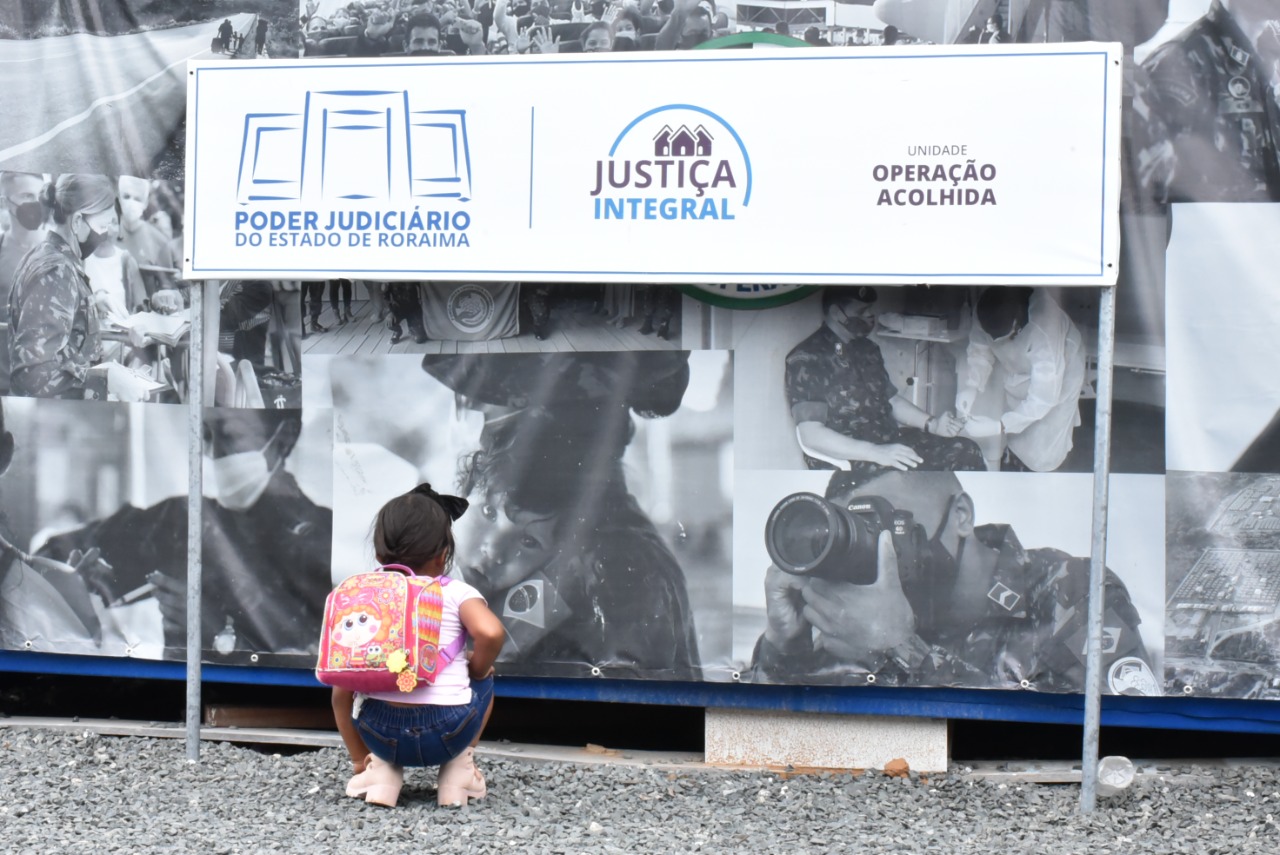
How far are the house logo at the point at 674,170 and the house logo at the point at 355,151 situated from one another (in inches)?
18.9

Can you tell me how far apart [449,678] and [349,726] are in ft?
1.37

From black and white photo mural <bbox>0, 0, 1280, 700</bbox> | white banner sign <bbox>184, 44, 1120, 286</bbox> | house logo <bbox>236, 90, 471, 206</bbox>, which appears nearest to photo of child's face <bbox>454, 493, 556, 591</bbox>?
black and white photo mural <bbox>0, 0, 1280, 700</bbox>

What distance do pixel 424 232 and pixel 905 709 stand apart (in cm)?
230

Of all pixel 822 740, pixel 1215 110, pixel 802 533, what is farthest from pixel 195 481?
pixel 1215 110

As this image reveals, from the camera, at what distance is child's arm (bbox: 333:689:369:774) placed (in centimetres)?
387

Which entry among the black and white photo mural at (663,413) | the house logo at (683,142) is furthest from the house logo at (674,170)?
the black and white photo mural at (663,413)

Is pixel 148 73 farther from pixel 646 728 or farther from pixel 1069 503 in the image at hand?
pixel 1069 503

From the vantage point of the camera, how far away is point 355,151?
162 inches

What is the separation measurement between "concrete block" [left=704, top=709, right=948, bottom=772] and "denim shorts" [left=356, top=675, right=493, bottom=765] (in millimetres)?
1089

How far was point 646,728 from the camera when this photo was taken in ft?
17.6

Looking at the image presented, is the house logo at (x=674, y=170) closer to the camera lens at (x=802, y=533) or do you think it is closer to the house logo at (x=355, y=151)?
the house logo at (x=355, y=151)

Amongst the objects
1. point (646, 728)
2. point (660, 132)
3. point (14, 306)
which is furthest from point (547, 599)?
point (14, 306)

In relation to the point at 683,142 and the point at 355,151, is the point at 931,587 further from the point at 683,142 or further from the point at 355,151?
the point at 355,151

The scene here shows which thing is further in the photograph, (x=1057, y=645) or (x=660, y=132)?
(x=1057, y=645)
